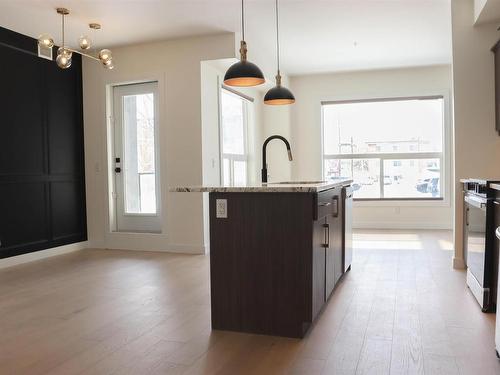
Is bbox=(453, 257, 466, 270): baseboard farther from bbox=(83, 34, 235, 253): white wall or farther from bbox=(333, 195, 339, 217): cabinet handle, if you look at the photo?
bbox=(83, 34, 235, 253): white wall

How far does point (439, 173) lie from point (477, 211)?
4362mm

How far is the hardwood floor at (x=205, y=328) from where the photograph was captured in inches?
88.1

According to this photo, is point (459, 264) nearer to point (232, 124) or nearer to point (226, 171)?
point (226, 171)

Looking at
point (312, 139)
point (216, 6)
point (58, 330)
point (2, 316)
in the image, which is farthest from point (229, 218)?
point (312, 139)

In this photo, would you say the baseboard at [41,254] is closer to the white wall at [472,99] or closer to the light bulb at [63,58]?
the light bulb at [63,58]

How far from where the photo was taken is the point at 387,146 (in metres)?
7.67

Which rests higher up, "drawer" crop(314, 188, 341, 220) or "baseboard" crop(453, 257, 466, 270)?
"drawer" crop(314, 188, 341, 220)

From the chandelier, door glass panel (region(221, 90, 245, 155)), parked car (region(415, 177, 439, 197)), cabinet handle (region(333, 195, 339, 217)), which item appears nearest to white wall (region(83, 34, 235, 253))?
door glass panel (region(221, 90, 245, 155))

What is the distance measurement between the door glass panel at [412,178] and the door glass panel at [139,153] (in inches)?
158

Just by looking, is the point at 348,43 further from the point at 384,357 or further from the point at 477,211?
the point at 384,357

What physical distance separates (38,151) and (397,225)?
5.42 m

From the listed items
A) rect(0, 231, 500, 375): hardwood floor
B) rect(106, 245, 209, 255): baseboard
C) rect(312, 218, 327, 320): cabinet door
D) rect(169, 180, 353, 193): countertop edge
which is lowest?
rect(0, 231, 500, 375): hardwood floor

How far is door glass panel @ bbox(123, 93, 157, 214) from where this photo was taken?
226 inches

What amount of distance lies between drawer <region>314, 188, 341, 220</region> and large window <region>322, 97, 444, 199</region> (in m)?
4.39
